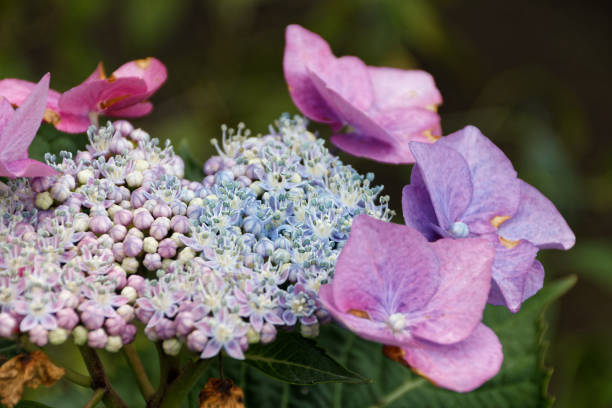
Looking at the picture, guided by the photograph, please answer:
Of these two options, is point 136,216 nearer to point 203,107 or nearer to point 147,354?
point 147,354

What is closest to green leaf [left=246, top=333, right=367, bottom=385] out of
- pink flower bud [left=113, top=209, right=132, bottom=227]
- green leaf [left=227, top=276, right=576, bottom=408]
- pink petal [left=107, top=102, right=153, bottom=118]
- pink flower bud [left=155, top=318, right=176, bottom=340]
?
pink flower bud [left=155, top=318, right=176, bottom=340]

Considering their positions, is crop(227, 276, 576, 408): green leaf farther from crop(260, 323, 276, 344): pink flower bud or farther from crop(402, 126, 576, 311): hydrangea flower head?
crop(260, 323, 276, 344): pink flower bud

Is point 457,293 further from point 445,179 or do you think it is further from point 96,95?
point 96,95

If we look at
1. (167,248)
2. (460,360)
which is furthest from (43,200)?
(460,360)

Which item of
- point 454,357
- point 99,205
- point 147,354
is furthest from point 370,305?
point 147,354

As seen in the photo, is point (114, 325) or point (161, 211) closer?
point (114, 325)

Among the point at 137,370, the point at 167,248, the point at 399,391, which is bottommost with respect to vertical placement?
the point at 399,391
